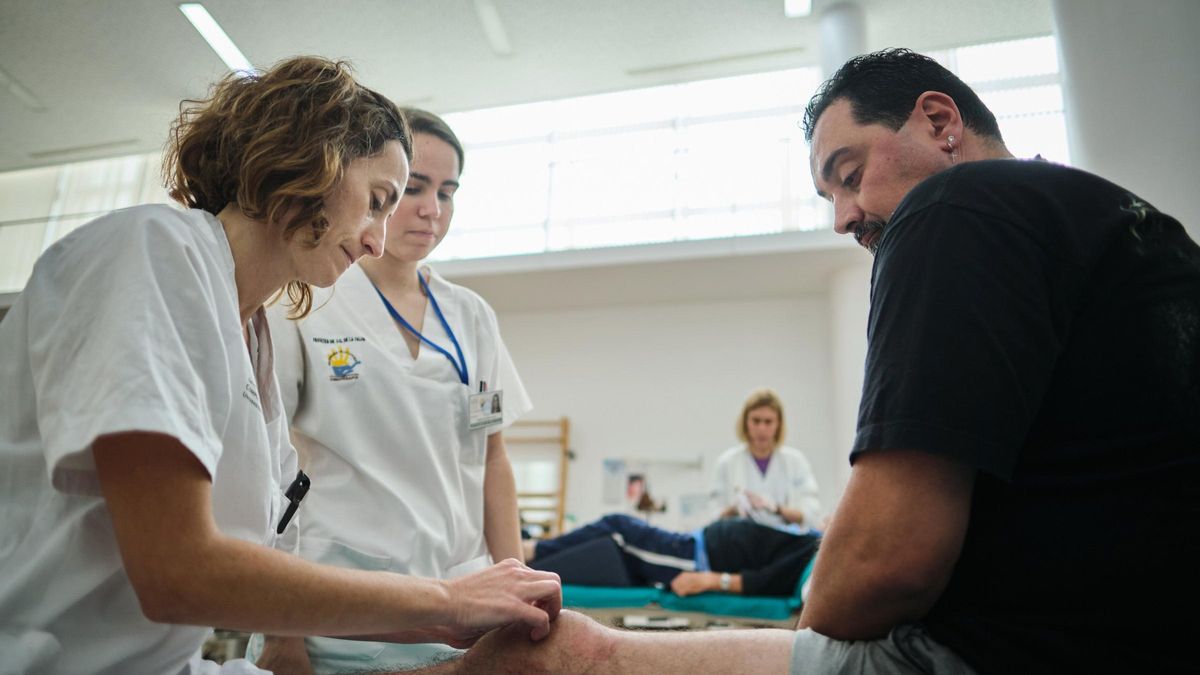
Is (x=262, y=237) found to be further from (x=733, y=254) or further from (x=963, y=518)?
(x=733, y=254)

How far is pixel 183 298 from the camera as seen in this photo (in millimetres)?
677

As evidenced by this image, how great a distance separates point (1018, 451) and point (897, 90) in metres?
0.67

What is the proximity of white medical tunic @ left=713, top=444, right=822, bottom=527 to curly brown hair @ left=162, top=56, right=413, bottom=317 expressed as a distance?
390cm

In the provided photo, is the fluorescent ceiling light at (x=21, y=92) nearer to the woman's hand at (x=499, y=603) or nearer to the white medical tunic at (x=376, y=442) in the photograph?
the white medical tunic at (x=376, y=442)

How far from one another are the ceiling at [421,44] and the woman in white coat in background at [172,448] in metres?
3.28

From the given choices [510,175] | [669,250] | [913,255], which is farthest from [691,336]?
[913,255]

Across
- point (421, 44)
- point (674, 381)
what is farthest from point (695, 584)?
point (421, 44)

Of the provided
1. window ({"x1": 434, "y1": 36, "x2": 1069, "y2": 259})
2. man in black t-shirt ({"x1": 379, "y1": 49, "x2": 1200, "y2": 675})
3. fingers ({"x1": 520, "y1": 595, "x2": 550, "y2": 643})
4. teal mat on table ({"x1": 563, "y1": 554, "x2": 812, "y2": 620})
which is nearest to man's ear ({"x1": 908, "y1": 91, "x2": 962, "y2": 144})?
man in black t-shirt ({"x1": 379, "y1": 49, "x2": 1200, "y2": 675})

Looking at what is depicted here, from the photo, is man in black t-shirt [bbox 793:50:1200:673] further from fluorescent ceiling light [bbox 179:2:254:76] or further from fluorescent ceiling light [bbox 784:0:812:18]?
fluorescent ceiling light [bbox 784:0:812:18]

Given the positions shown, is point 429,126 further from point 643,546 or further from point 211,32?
point 211,32

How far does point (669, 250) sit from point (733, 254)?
0.53 metres

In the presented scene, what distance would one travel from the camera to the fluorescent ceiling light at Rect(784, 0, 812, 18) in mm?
5160

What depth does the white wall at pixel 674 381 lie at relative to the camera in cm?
659

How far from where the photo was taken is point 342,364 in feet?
4.35
